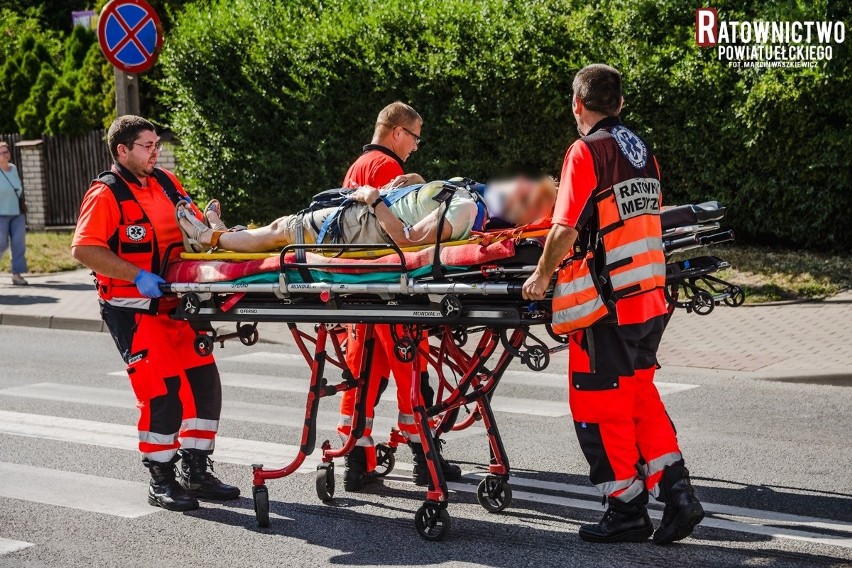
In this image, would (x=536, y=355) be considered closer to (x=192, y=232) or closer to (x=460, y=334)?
(x=460, y=334)

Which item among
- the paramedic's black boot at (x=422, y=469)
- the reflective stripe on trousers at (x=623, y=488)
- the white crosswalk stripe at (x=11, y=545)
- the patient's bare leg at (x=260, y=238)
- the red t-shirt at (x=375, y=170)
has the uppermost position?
the red t-shirt at (x=375, y=170)

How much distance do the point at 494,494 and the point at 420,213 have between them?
1.41 meters

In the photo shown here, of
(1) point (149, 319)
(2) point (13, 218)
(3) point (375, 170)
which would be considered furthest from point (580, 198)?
(2) point (13, 218)

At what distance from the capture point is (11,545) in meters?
5.48

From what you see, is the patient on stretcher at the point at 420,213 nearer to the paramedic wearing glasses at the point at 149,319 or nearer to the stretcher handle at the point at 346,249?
the stretcher handle at the point at 346,249

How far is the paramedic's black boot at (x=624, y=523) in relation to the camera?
517 cm

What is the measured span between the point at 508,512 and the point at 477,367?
780mm

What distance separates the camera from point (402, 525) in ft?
18.6

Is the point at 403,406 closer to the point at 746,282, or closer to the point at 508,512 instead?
the point at 508,512

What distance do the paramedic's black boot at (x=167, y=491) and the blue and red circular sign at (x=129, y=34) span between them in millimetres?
6964

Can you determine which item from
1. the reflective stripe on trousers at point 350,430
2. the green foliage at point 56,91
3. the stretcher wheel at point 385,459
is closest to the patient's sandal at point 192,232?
the reflective stripe on trousers at point 350,430

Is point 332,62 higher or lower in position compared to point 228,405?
higher

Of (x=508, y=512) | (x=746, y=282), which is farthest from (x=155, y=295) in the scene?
(x=746, y=282)

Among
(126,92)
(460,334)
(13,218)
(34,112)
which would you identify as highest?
(34,112)
